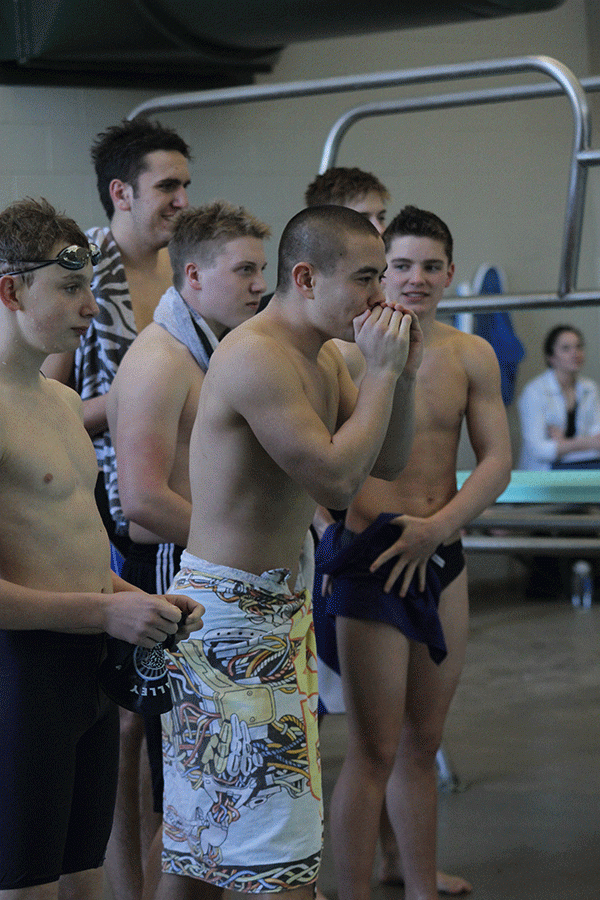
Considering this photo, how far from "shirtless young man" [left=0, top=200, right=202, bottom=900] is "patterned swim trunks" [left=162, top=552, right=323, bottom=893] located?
133 mm

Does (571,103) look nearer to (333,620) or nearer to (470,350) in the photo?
(470,350)

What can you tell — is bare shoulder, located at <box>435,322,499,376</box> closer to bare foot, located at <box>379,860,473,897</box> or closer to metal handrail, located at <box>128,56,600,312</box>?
metal handrail, located at <box>128,56,600,312</box>

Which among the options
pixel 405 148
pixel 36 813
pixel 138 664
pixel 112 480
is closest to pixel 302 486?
pixel 138 664

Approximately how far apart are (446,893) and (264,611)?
1.25m

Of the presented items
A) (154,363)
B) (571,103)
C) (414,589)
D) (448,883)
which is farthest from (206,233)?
(448,883)

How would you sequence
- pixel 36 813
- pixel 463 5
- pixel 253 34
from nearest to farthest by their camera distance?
pixel 36 813 → pixel 463 5 → pixel 253 34

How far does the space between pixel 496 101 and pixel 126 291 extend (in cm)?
154

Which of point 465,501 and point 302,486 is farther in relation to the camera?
point 465,501

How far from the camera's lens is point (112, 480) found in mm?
2393

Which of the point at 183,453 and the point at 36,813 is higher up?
the point at 183,453

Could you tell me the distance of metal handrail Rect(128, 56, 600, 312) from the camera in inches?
121

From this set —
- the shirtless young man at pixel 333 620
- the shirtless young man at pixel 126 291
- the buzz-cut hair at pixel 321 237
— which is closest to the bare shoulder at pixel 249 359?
the buzz-cut hair at pixel 321 237

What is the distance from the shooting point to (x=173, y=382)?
81.4 inches

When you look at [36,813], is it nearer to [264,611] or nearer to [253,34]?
[264,611]
